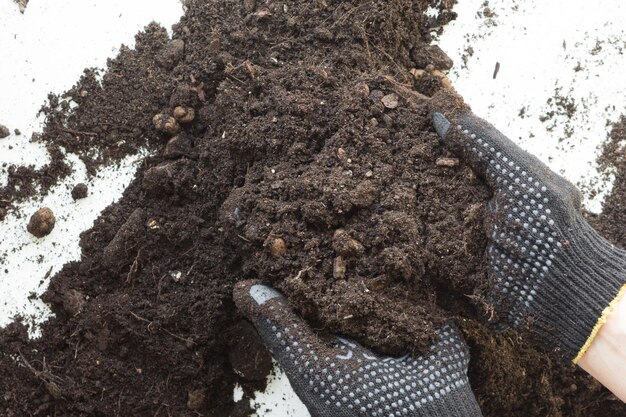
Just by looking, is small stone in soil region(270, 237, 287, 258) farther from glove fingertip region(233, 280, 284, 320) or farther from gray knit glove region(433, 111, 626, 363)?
gray knit glove region(433, 111, 626, 363)

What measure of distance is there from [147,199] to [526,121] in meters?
1.20

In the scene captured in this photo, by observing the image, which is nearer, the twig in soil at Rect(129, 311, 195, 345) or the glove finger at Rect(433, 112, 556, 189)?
→ the glove finger at Rect(433, 112, 556, 189)

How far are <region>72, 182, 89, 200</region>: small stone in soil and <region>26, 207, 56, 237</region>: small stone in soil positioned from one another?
3.6 inches

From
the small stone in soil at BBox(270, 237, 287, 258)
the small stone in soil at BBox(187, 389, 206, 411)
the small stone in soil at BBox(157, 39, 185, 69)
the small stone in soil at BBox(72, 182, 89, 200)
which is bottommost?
the small stone in soil at BBox(187, 389, 206, 411)

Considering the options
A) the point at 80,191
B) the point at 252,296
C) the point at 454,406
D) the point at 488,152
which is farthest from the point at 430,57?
the point at 80,191

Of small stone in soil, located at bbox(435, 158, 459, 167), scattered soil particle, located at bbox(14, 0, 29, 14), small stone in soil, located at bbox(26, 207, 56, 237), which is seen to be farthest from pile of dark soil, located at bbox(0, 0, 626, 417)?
scattered soil particle, located at bbox(14, 0, 29, 14)

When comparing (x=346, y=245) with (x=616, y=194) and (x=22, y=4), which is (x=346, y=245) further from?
(x=22, y=4)

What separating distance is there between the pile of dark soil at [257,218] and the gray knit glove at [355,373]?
0.15 feet

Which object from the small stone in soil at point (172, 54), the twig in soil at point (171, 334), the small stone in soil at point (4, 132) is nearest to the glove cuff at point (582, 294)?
the twig in soil at point (171, 334)

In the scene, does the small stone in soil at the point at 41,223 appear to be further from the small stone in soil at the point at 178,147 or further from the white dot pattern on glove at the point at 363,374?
the white dot pattern on glove at the point at 363,374

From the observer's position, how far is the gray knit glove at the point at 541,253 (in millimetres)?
1568

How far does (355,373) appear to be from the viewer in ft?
5.06

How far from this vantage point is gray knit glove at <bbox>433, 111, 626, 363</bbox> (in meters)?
1.57

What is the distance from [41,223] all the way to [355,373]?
1061 mm
